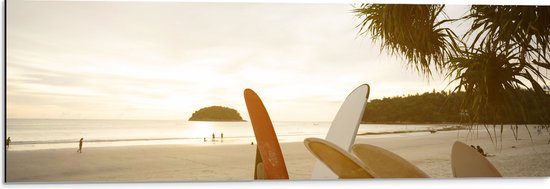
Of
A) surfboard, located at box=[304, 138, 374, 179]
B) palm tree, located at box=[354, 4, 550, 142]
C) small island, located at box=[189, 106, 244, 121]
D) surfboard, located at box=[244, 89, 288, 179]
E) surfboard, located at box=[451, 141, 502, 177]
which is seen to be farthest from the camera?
palm tree, located at box=[354, 4, 550, 142]

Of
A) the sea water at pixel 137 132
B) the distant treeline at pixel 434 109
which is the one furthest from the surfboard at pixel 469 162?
the distant treeline at pixel 434 109

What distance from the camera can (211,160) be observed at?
117 inches

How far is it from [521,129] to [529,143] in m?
0.11

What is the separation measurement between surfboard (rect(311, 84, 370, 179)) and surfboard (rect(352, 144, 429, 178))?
57 centimetres

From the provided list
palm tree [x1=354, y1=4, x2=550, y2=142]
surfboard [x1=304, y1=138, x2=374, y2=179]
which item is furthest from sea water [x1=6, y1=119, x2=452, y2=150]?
surfboard [x1=304, y1=138, x2=374, y2=179]

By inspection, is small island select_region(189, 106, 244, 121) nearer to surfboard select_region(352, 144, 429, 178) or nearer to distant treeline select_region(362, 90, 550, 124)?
distant treeline select_region(362, 90, 550, 124)

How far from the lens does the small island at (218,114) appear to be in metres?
2.88

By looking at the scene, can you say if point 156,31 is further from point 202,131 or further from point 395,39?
point 395,39

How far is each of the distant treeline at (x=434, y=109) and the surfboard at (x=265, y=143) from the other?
68 centimetres

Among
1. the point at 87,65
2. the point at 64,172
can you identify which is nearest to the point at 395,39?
the point at 87,65

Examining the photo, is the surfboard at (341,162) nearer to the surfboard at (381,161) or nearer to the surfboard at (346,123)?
the surfboard at (381,161)

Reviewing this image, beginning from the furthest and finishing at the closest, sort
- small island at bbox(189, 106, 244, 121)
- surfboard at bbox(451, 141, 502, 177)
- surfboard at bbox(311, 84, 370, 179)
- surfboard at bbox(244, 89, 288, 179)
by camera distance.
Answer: small island at bbox(189, 106, 244, 121)
surfboard at bbox(244, 89, 288, 179)
surfboard at bbox(311, 84, 370, 179)
surfboard at bbox(451, 141, 502, 177)

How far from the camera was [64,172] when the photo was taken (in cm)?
286

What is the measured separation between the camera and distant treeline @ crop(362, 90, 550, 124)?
9.98ft
